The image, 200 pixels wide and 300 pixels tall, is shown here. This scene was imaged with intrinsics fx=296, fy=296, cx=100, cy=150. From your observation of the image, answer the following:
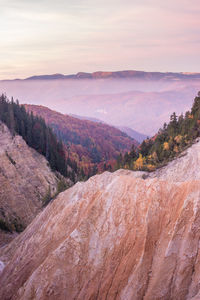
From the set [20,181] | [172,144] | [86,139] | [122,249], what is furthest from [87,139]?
[122,249]

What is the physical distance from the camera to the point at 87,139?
141125 mm

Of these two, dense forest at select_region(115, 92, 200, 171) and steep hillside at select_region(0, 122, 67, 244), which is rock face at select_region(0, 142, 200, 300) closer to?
dense forest at select_region(115, 92, 200, 171)

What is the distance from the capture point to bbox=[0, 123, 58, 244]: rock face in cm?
4243

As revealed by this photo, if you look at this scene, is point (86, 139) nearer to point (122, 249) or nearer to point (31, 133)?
point (31, 133)

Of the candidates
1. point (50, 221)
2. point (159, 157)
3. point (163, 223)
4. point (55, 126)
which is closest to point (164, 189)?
point (163, 223)

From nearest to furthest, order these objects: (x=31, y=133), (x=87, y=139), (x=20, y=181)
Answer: (x=20, y=181) < (x=31, y=133) < (x=87, y=139)

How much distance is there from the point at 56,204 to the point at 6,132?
96.6 ft

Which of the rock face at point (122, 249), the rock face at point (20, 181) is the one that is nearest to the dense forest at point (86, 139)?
the rock face at point (20, 181)

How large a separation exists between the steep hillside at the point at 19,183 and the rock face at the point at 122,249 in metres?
15.6

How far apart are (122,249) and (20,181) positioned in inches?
1193

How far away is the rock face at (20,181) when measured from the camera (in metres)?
42.4

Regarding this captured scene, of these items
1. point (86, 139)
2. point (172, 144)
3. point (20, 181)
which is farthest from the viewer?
Answer: point (86, 139)

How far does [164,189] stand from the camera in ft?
69.4

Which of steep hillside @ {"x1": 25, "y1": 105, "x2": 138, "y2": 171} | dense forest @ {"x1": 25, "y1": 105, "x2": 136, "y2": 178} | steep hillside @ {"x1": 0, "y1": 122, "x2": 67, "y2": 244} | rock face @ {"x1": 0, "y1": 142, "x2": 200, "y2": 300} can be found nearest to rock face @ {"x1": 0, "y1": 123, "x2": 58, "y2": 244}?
steep hillside @ {"x1": 0, "y1": 122, "x2": 67, "y2": 244}
